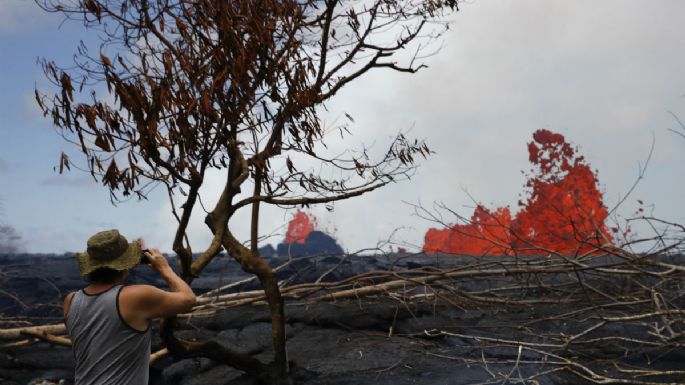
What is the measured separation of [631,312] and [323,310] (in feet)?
12.8

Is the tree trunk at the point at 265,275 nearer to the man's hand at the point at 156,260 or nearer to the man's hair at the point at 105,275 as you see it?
the man's hand at the point at 156,260

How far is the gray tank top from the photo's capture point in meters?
3.38

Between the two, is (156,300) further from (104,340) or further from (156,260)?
(156,260)

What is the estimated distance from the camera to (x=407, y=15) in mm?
7512

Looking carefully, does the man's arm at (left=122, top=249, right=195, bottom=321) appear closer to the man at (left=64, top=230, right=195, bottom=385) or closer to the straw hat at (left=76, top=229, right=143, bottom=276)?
the man at (left=64, top=230, right=195, bottom=385)

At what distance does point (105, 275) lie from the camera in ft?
11.5

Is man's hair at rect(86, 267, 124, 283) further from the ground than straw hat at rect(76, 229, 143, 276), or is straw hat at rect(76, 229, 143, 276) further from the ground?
straw hat at rect(76, 229, 143, 276)

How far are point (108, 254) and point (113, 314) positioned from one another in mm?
313

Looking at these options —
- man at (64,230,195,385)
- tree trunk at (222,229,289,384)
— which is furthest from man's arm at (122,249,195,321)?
tree trunk at (222,229,289,384)

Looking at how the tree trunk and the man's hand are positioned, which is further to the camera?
the tree trunk

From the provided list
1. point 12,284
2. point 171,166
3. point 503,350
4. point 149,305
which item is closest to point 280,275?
point 12,284

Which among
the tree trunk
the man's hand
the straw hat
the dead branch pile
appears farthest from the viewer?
the tree trunk

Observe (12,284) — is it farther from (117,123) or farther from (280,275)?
(117,123)

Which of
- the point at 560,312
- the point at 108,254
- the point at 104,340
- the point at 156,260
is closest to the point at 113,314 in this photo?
the point at 104,340
